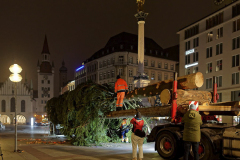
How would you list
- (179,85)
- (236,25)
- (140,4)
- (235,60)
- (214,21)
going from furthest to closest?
(214,21) → (236,25) → (235,60) → (140,4) → (179,85)

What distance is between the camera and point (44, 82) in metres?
116

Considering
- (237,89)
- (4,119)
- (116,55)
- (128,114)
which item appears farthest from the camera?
(4,119)

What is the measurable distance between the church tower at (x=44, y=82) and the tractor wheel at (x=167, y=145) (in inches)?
4103

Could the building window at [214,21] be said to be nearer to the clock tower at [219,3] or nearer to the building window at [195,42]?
the building window at [195,42]

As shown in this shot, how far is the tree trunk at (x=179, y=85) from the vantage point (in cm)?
914

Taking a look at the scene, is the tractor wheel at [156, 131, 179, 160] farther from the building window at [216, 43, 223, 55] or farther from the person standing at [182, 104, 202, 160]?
the building window at [216, 43, 223, 55]

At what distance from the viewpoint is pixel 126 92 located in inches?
498

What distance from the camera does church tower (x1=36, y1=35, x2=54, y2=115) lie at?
4392 inches

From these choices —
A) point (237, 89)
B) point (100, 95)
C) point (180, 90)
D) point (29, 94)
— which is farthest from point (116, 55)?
point (180, 90)

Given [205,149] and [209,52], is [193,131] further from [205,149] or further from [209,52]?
[209,52]

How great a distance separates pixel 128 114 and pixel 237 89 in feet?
95.3

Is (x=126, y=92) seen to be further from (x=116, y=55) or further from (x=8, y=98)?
(x=8, y=98)

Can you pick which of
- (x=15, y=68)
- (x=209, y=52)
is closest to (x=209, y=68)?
(x=209, y=52)

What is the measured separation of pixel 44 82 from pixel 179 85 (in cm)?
11231
